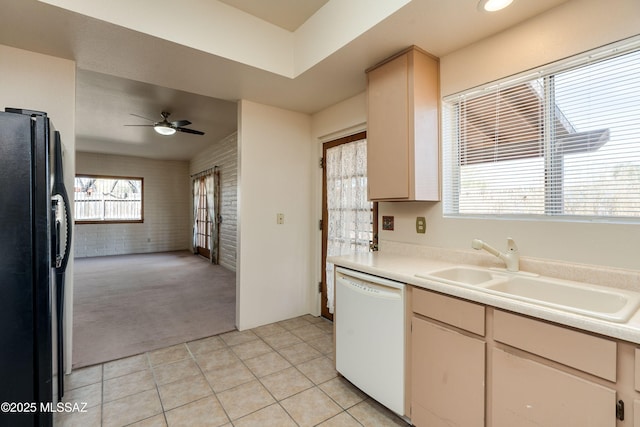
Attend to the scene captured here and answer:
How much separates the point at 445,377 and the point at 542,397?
0.43m

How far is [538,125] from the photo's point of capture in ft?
5.62

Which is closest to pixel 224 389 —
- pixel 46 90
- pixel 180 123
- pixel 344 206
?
pixel 344 206

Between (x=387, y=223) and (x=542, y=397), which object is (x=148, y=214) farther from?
(x=542, y=397)

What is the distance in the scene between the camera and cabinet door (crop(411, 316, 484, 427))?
1.37m

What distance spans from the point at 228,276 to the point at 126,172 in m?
4.80

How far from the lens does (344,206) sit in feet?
10.2

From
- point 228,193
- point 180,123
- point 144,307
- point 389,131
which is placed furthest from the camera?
point 228,193

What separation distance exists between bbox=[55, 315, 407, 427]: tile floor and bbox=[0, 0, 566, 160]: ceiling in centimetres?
242

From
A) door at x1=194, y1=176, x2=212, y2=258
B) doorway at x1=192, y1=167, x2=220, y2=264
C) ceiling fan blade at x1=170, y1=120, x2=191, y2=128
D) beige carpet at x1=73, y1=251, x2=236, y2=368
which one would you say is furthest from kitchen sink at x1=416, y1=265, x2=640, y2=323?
door at x1=194, y1=176, x2=212, y2=258

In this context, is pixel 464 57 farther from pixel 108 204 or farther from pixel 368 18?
pixel 108 204

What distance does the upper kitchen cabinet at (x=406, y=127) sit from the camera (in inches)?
79.9

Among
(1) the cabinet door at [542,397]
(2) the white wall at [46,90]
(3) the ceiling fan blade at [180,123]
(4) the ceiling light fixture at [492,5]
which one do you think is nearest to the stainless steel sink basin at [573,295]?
(1) the cabinet door at [542,397]

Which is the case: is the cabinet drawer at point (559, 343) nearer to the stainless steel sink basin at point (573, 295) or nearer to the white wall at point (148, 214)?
the stainless steel sink basin at point (573, 295)

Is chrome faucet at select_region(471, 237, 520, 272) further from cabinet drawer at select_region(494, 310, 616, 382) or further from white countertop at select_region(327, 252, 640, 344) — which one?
cabinet drawer at select_region(494, 310, 616, 382)
